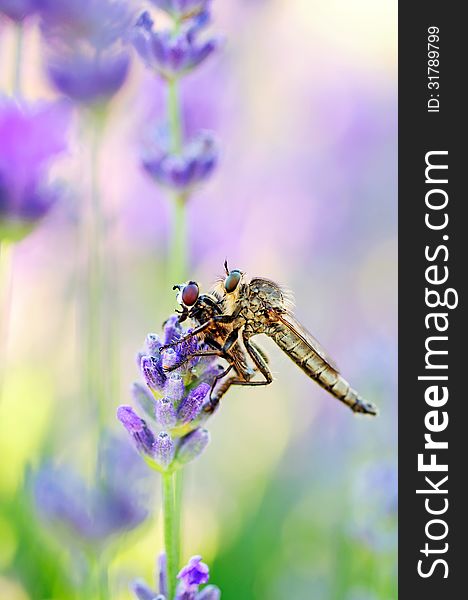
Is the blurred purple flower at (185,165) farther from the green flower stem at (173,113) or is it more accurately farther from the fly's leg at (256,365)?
the fly's leg at (256,365)

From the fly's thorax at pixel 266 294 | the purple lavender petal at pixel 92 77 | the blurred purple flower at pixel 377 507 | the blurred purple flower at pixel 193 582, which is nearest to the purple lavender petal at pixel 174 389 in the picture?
the blurred purple flower at pixel 193 582

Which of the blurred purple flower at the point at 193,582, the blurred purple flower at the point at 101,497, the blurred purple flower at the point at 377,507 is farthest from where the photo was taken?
the blurred purple flower at the point at 377,507

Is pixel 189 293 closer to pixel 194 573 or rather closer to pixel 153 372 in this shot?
pixel 153 372

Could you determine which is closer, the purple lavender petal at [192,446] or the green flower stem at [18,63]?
the purple lavender petal at [192,446]

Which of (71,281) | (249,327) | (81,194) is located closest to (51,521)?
(249,327)

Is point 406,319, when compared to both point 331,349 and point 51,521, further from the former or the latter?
point 51,521

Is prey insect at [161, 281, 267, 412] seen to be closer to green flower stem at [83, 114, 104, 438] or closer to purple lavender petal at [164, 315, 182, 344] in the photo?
purple lavender petal at [164, 315, 182, 344]

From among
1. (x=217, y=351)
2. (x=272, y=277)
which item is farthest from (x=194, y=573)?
(x=272, y=277)
